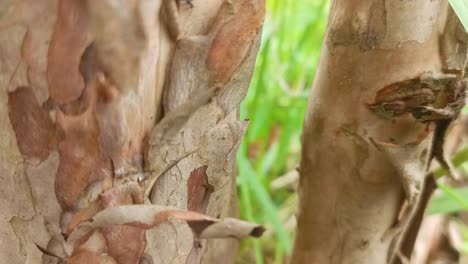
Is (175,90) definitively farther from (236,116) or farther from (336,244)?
(336,244)

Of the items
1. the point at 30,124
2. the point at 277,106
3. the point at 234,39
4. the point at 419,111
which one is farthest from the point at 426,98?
the point at 277,106

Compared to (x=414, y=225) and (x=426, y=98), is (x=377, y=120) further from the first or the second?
(x=414, y=225)

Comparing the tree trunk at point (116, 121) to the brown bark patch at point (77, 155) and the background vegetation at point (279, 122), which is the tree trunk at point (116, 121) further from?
the background vegetation at point (279, 122)

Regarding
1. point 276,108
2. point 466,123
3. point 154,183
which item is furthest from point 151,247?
point 466,123

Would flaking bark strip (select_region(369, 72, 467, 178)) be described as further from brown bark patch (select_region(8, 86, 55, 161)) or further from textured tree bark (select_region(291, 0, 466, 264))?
brown bark patch (select_region(8, 86, 55, 161))

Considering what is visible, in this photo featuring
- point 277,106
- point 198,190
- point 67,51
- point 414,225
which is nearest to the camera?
point 67,51
